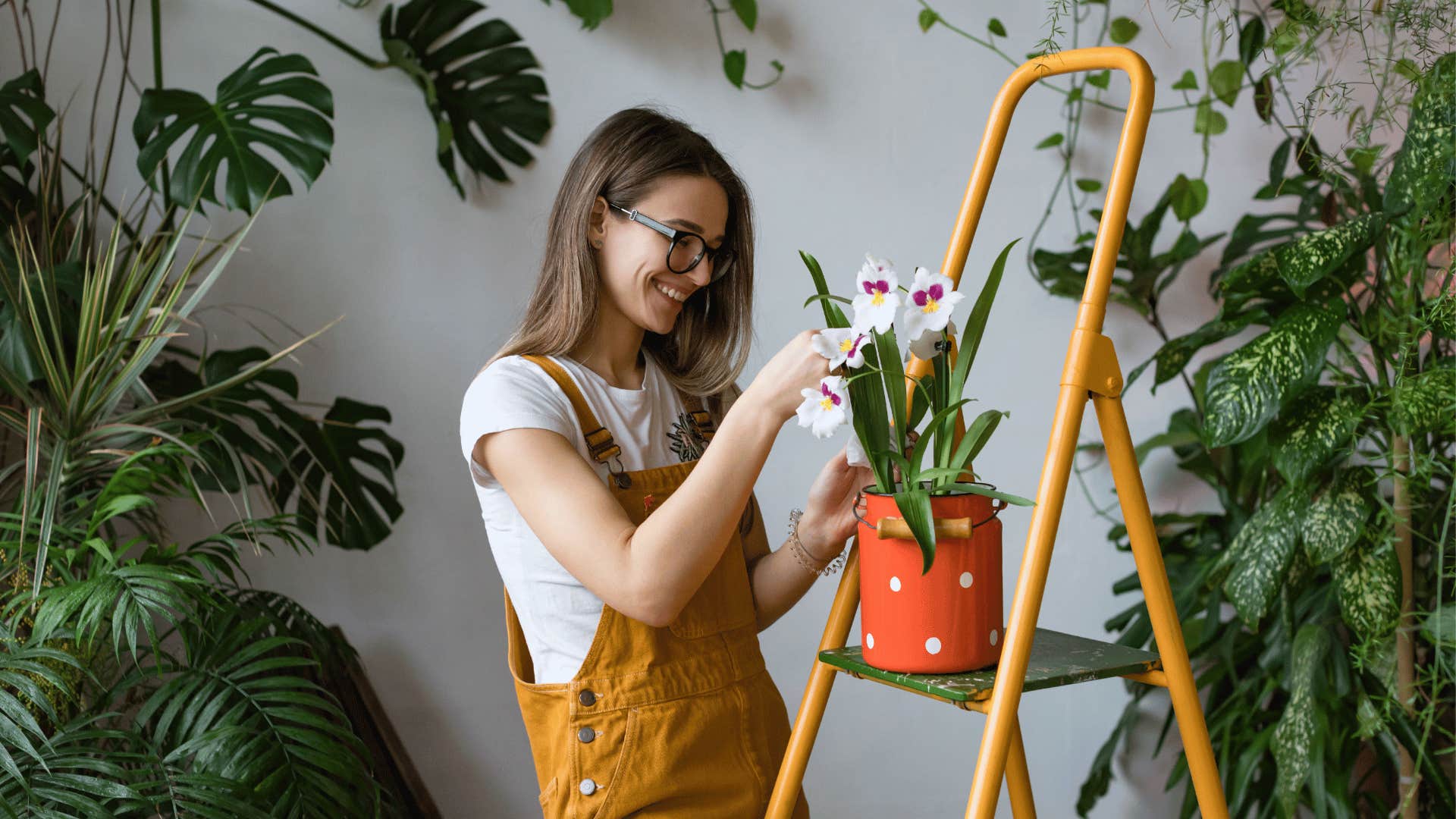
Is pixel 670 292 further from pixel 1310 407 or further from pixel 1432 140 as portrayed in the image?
pixel 1310 407

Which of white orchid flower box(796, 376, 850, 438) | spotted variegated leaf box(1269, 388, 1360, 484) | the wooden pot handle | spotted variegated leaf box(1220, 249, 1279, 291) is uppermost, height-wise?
spotted variegated leaf box(1220, 249, 1279, 291)

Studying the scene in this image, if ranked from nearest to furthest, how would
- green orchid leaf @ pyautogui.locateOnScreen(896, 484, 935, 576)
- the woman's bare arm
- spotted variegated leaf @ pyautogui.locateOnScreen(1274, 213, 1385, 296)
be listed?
green orchid leaf @ pyautogui.locateOnScreen(896, 484, 935, 576) → the woman's bare arm → spotted variegated leaf @ pyautogui.locateOnScreen(1274, 213, 1385, 296)

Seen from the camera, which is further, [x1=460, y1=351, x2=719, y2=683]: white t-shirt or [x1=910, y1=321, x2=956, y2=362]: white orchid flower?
[x1=460, y1=351, x2=719, y2=683]: white t-shirt

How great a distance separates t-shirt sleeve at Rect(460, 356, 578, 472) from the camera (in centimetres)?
115

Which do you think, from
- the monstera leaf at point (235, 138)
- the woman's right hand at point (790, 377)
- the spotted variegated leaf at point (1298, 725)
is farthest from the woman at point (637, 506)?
the spotted variegated leaf at point (1298, 725)

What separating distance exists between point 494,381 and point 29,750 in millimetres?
641

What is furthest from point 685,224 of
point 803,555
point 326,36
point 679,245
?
point 326,36

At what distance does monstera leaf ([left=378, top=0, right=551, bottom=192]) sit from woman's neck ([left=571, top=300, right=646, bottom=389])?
2.94 feet

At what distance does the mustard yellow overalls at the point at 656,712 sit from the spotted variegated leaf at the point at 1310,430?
3.13ft

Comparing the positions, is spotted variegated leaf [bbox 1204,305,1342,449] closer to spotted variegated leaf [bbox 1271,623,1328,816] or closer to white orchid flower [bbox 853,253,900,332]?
spotted variegated leaf [bbox 1271,623,1328,816]

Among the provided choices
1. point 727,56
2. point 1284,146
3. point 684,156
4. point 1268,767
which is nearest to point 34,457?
point 684,156

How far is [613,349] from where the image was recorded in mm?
1364

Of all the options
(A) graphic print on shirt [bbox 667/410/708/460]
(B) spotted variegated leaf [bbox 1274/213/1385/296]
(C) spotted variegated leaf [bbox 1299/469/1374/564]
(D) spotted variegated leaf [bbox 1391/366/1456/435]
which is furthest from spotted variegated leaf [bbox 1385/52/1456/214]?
(A) graphic print on shirt [bbox 667/410/708/460]

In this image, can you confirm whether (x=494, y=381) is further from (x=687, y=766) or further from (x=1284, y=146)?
(x=1284, y=146)
